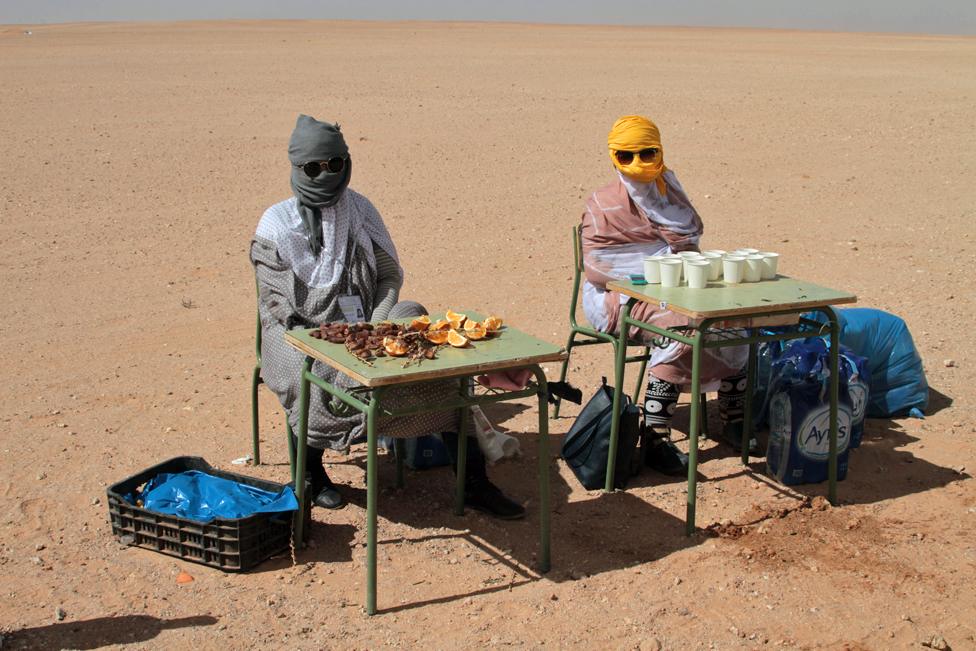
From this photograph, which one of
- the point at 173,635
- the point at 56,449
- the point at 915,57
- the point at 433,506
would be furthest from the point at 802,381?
the point at 915,57

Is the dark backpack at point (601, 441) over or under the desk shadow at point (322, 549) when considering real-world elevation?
over

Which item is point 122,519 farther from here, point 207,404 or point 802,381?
point 802,381

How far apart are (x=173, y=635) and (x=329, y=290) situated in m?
1.82

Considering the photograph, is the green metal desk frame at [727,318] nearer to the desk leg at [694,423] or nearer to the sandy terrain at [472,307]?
the desk leg at [694,423]

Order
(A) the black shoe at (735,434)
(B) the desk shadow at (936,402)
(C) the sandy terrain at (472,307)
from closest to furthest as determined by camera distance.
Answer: (C) the sandy terrain at (472,307)
(A) the black shoe at (735,434)
(B) the desk shadow at (936,402)

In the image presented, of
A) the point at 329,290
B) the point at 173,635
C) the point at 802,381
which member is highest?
the point at 329,290

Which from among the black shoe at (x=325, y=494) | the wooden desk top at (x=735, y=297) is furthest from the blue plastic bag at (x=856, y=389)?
the black shoe at (x=325, y=494)

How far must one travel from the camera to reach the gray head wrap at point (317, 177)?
17.0 feet

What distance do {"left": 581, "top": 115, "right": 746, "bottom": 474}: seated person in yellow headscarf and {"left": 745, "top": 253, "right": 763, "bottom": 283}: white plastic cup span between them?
549 millimetres

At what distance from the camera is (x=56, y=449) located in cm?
570

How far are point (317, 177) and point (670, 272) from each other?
1686mm

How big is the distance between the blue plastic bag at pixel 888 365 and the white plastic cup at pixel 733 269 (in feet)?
4.18

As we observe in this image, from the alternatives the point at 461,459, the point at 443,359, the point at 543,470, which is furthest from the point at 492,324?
the point at 461,459

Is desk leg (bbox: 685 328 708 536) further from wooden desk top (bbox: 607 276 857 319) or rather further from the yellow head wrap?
the yellow head wrap
